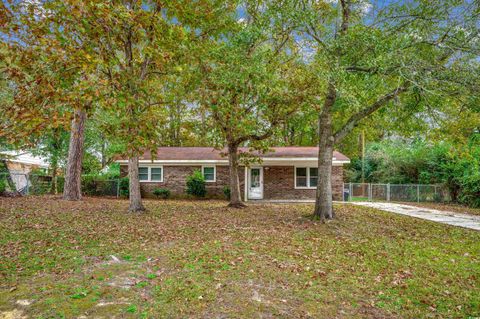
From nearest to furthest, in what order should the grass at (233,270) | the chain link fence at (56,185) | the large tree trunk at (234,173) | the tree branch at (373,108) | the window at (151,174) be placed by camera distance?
1. the grass at (233,270)
2. the tree branch at (373,108)
3. the large tree trunk at (234,173)
4. the chain link fence at (56,185)
5. the window at (151,174)

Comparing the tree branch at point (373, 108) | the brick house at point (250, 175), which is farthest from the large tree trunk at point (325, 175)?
the brick house at point (250, 175)

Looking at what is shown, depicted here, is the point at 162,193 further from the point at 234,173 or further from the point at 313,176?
the point at 313,176

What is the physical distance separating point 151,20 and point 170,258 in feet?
→ 13.9

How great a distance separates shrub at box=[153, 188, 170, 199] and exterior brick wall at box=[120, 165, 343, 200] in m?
0.48

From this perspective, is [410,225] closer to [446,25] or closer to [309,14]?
[446,25]

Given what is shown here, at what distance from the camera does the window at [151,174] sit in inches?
796

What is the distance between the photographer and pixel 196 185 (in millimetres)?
19219

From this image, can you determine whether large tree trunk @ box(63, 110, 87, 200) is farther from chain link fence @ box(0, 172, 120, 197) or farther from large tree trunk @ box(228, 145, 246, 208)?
large tree trunk @ box(228, 145, 246, 208)

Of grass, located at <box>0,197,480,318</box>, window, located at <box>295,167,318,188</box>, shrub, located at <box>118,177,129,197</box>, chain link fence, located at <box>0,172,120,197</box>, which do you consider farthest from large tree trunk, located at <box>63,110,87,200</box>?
window, located at <box>295,167,318,188</box>

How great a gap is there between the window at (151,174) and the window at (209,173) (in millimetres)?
2753

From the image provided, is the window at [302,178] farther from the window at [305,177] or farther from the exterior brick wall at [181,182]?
the exterior brick wall at [181,182]

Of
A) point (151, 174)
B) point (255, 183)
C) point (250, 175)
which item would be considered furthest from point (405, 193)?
point (151, 174)

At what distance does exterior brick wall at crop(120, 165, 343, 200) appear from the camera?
19672 millimetres

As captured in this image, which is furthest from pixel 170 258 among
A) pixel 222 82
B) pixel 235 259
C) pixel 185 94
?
pixel 185 94
